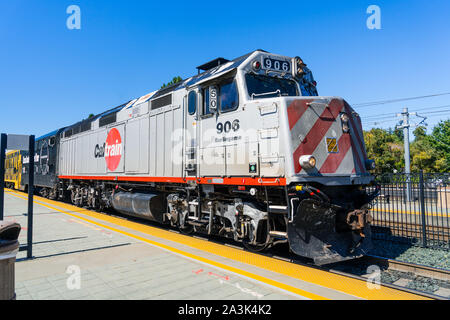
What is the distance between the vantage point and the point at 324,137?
5785 millimetres

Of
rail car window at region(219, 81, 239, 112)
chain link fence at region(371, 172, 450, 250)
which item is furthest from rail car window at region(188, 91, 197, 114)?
chain link fence at region(371, 172, 450, 250)

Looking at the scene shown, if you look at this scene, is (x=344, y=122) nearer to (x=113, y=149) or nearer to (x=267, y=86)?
(x=267, y=86)

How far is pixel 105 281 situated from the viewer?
458cm

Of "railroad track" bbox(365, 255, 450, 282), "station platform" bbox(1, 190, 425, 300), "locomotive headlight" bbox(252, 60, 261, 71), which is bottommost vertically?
"railroad track" bbox(365, 255, 450, 282)

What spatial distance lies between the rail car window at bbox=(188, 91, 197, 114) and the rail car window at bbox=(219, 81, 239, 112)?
0.97 m

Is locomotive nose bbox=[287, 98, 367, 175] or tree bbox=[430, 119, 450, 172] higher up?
tree bbox=[430, 119, 450, 172]

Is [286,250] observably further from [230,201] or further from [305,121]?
[305,121]

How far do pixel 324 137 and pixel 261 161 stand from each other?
1325mm

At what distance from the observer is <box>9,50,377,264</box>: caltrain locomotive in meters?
5.44

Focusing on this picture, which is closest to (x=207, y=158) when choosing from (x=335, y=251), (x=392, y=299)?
(x=335, y=251)

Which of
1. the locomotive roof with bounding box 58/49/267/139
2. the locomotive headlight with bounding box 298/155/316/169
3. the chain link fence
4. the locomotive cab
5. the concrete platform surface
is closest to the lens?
the concrete platform surface

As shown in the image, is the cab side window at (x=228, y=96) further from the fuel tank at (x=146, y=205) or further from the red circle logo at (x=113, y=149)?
the red circle logo at (x=113, y=149)

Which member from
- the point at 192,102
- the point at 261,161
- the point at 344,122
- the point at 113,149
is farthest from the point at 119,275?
the point at 113,149

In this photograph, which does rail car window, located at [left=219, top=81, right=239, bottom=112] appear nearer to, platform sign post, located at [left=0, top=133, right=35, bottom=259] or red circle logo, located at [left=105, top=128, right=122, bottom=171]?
platform sign post, located at [left=0, top=133, right=35, bottom=259]
